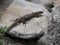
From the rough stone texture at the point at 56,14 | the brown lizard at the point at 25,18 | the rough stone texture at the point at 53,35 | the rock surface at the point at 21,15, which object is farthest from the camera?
the brown lizard at the point at 25,18

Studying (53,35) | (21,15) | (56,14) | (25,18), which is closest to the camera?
(53,35)

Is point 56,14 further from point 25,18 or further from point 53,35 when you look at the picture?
point 25,18

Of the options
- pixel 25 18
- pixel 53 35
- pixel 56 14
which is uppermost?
pixel 56 14

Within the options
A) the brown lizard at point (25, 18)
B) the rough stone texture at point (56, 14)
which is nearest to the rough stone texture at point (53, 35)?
the rough stone texture at point (56, 14)

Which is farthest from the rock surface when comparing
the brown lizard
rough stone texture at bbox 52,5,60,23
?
rough stone texture at bbox 52,5,60,23

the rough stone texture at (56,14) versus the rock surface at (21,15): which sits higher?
the rough stone texture at (56,14)

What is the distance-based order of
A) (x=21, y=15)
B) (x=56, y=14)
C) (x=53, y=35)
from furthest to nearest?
1. (x=21, y=15)
2. (x=56, y=14)
3. (x=53, y=35)

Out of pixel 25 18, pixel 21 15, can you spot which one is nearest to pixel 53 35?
pixel 25 18

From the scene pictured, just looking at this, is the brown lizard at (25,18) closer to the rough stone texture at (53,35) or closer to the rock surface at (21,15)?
the rock surface at (21,15)

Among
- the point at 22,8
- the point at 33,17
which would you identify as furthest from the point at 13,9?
the point at 33,17
